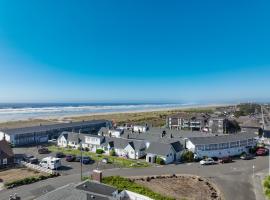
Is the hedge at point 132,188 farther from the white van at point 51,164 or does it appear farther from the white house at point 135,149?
the white house at point 135,149

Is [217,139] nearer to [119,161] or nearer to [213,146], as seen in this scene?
[213,146]

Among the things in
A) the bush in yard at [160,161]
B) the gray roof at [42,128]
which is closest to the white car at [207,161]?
the bush in yard at [160,161]

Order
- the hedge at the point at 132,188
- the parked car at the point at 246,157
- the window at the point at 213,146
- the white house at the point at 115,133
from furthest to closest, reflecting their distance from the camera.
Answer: the white house at the point at 115,133, the window at the point at 213,146, the parked car at the point at 246,157, the hedge at the point at 132,188

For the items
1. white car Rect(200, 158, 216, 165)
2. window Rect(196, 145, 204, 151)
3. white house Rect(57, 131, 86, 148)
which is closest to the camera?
white car Rect(200, 158, 216, 165)

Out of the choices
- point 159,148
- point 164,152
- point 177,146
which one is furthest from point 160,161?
point 177,146

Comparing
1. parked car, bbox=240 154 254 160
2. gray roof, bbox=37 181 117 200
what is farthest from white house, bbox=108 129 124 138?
gray roof, bbox=37 181 117 200

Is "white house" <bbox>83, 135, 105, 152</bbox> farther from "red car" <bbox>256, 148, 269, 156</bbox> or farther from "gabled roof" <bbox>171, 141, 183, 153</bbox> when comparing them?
"red car" <bbox>256, 148, 269, 156</bbox>
